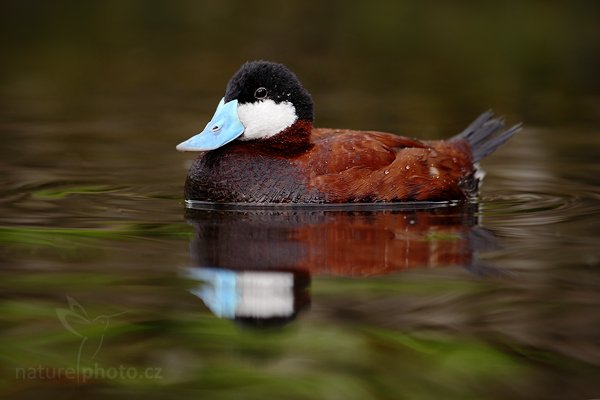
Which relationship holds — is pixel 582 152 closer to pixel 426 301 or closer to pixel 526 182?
pixel 526 182

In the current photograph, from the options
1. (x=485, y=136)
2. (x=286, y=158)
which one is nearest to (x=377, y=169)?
(x=286, y=158)

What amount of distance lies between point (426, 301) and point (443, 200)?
2.35 meters

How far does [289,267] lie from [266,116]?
1782 millimetres

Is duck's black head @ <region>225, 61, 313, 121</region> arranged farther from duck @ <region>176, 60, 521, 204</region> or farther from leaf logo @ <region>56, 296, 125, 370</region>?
leaf logo @ <region>56, 296, 125, 370</region>

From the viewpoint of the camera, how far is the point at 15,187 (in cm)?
675

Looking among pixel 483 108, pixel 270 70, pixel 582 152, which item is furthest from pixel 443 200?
pixel 483 108

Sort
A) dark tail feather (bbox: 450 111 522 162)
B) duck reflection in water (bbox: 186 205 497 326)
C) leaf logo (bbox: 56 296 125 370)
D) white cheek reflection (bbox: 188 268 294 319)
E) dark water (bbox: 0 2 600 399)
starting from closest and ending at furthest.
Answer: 1. dark water (bbox: 0 2 600 399)
2. leaf logo (bbox: 56 296 125 370)
3. white cheek reflection (bbox: 188 268 294 319)
4. duck reflection in water (bbox: 186 205 497 326)
5. dark tail feather (bbox: 450 111 522 162)

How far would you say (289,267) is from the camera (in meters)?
4.75

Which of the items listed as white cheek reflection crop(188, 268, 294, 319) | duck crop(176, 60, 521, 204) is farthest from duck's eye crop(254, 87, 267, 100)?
white cheek reflection crop(188, 268, 294, 319)

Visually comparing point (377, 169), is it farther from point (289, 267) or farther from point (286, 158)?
point (289, 267)

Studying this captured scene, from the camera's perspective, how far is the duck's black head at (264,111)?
20.7 feet

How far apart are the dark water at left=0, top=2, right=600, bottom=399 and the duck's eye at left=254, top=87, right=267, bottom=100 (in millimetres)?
664

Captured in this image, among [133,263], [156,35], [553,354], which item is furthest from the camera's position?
[156,35]

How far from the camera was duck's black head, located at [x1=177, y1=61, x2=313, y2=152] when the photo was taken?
6.32m
